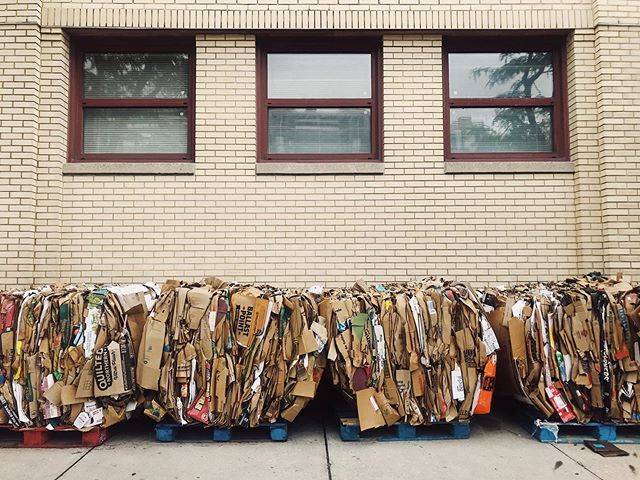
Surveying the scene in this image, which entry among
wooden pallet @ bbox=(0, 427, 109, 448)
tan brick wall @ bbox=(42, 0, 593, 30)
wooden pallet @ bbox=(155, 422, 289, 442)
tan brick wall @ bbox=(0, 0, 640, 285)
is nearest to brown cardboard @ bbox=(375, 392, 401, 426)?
wooden pallet @ bbox=(155, 422, 289, 442)

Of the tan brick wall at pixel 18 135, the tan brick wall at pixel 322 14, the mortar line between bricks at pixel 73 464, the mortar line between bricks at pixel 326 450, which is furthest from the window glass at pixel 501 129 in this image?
the tan brick wall at pixel 18 135

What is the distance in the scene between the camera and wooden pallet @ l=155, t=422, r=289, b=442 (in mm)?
4102

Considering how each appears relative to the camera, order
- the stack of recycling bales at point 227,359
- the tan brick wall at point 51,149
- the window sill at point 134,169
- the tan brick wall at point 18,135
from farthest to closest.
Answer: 1. the window sill at point 134,169
2. the tan brick wall at point 51,149
3. the tan brick wall at point 18,135
4. the stack of recycling bales at point 227,359

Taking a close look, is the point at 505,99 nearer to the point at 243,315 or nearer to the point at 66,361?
the point at 243,315

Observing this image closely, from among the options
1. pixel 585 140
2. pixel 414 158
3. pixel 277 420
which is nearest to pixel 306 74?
pixel 414 158

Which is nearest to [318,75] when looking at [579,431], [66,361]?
[66,361]

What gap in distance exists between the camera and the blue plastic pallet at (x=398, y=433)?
13.5 ft

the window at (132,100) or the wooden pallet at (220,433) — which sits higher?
the window at (132,100)

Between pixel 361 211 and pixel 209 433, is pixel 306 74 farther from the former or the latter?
pixel 209 433

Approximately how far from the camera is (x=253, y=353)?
4109 millimetres

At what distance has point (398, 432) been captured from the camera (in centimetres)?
415

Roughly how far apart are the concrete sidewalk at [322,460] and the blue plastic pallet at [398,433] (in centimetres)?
6

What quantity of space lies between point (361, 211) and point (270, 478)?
11.3 feet

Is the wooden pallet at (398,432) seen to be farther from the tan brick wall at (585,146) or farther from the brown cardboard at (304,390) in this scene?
the tan brick wall at (585,146)
